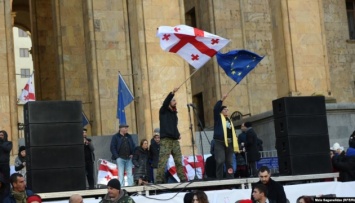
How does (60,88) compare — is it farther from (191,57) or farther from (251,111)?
(191,57)

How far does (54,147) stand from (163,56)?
26.6 ft

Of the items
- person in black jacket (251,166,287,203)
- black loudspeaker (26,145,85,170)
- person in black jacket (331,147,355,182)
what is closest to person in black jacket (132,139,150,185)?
black loudspeaker (26,145,85,170)

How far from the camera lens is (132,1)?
24.8 metres

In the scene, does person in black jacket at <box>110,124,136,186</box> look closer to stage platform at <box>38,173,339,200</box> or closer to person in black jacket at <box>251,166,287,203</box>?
stage platform at <box>38,173,339,200</box>

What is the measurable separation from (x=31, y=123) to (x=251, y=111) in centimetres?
1601

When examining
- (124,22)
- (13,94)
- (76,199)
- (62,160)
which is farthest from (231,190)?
(124,22)

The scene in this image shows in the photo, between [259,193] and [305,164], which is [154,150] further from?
[259,193]

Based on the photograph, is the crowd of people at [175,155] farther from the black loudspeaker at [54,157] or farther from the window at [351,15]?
the window at [351,15]

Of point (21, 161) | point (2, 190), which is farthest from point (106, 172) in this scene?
point (2, 190)

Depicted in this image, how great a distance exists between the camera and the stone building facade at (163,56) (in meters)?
24.1

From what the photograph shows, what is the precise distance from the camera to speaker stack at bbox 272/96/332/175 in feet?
61.1

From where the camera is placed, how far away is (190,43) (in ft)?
65.0

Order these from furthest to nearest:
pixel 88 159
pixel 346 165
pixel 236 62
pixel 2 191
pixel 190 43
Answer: pixel 236 62 → pixel 88 159 → pixel 190 43 → pixel 346 165 → pixel 2 191

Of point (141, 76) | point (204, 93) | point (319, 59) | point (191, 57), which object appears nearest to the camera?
point (191, 57)
